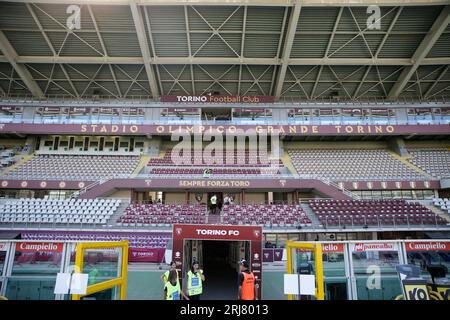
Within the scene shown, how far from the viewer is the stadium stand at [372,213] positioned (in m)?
19.6

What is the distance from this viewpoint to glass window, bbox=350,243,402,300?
6281 mm

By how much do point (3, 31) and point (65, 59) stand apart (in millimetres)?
5093

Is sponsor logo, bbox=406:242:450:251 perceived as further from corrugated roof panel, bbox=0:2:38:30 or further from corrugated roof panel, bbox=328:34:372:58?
corrugated roof panel, bbox=0:2:38:30

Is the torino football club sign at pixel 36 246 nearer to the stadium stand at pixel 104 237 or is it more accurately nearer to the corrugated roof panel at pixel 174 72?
the stadium stand at pixel 104 237

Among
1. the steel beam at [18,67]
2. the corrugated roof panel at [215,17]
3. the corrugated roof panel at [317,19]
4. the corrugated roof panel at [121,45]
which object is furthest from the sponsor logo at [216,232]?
the steel beam at [18,67]

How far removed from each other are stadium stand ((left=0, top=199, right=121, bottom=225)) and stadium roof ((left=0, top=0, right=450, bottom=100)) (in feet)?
43.7

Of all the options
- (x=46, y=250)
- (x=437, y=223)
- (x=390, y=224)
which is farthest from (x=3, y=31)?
(x=437, y=223)

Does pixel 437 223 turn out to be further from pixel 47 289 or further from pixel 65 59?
pixel 65 59

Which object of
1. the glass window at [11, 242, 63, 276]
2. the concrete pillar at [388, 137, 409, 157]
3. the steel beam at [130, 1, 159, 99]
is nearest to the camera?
the glass window at [11, 242, 63, 276]

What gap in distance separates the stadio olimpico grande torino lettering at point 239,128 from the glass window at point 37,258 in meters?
22.1

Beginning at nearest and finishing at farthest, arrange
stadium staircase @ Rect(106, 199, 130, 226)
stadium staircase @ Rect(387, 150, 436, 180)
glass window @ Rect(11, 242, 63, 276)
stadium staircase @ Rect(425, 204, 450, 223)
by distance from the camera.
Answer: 1. glass window @ Rect(11, 242, 63, 276)
2. stadium staircase @ Rect(106, 199, 130, 226)
3. stadium staircase @ Rect(425, 204, 450, 223)
4. stadium staircase @ Rect(387, 150, 436, 180)

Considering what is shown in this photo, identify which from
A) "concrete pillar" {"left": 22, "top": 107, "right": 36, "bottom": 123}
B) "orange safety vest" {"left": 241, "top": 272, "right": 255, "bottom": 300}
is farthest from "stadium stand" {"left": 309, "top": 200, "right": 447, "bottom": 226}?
"concrete pillar" {"left": 22, "top": 107, "right": 36, "bottom": 123}

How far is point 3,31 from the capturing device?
947 inches
